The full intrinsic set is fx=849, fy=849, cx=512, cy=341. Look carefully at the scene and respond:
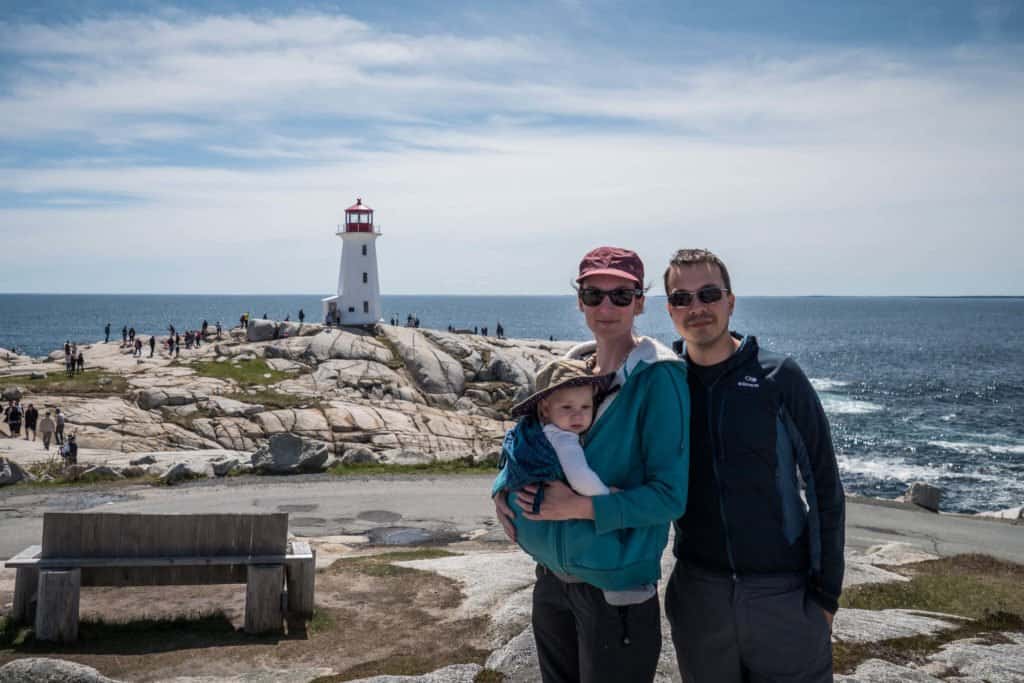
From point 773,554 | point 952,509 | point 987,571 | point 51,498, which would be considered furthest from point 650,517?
point 952,509

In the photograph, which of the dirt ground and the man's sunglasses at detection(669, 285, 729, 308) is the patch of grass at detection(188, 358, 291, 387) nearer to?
the dirt ground

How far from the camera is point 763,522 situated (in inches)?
184

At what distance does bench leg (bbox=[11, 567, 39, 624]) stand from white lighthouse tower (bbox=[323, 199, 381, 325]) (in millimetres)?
46278

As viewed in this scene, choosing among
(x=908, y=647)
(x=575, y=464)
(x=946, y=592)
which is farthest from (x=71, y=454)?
(x=575, y=464)

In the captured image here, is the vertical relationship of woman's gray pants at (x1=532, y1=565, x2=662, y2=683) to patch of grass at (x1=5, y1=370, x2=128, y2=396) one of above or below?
above

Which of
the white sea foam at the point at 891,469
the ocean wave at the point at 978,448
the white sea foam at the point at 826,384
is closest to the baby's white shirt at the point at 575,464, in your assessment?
the white sea foam at the point at 891,469

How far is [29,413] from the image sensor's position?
101 feet

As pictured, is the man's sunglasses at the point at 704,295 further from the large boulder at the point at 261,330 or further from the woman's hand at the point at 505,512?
the large boulder at the point at 261,330

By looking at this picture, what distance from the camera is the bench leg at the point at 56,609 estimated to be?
979 cm

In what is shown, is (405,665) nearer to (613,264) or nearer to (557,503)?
(557,503)

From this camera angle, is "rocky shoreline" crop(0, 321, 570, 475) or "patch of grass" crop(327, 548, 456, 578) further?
"rocky shoreline" crop(0, 321, 570, 475)

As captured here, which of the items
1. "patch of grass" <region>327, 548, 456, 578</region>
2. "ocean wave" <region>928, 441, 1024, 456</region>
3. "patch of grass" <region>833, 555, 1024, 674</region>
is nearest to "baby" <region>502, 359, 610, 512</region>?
"patch of grass" <region>833, 555, 1024, 674</region>

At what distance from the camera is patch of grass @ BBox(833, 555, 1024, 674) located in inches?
329

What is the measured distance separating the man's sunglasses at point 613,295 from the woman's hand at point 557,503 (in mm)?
1035
